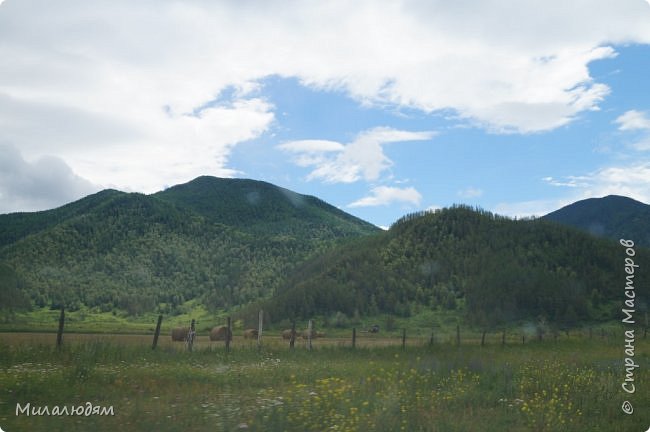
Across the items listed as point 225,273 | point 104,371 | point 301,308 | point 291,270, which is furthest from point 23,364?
point 225,273

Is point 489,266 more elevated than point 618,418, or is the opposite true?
point 489,266

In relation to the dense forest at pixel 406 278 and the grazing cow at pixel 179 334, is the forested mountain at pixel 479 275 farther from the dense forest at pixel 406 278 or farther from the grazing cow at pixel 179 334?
the grazing cow at pixel 179 334

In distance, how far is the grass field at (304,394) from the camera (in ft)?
39.0

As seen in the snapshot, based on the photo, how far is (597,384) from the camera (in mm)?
16312

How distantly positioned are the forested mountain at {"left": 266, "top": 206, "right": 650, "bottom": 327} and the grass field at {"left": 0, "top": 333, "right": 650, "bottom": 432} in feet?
242

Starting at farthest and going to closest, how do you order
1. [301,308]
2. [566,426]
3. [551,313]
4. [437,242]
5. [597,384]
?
1. [437,242]
2. [301,308]
3. [551,313]
4. [597,384]
5. [566,426]

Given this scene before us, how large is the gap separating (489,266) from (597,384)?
95776 millimetres

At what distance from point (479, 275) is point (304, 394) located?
97.7 meters

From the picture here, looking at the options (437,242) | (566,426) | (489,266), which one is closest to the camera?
(566,426)

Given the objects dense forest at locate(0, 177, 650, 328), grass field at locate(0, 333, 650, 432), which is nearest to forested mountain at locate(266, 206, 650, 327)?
dense forest at locate(0, 177, 650, 328)

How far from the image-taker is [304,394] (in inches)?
587

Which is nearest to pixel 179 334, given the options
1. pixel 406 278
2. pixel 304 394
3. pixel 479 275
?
pixel 304 394

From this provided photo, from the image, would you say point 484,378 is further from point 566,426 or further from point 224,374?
point 224,374

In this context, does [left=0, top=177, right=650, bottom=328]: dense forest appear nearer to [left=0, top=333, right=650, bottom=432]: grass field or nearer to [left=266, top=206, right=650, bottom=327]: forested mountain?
[left=266, top=206, right=650, bottom=327]: forested mountain
